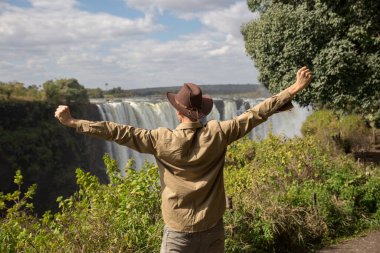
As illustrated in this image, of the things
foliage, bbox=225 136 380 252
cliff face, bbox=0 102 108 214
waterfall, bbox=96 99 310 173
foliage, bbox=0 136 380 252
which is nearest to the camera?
foliage, bbox=0 136 380 252

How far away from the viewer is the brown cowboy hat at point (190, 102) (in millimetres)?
2484

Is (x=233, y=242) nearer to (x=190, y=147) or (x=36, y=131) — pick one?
(x=190, y=147)

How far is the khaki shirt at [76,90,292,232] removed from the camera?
7.93ft

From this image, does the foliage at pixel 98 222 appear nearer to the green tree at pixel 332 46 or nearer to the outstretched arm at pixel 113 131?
the outstretched arm at pixel 113 131

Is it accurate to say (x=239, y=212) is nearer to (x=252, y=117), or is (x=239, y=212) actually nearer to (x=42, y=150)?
(x=252, y=117)

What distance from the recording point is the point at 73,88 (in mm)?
43281

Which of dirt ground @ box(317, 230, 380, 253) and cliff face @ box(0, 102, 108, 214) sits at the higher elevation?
dirt ground @ box(317, 230, 380, 253)

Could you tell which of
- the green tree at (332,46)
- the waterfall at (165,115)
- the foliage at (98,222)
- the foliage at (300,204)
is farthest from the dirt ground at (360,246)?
the waterfall at (165,115)

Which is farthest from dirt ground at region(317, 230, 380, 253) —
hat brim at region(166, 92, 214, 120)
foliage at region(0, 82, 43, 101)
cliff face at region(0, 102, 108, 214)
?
foliage at region(0, 82, 43, 101)

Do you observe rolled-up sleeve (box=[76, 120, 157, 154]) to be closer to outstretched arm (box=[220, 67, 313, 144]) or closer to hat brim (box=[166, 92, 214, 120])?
hat brim (box=[166, 92, 214, 120])

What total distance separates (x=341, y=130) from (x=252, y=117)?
12.8 metres

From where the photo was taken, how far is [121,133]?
2.38 metres

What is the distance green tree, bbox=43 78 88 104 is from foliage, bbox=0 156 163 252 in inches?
1479

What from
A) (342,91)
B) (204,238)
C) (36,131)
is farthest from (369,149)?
(36,131)
